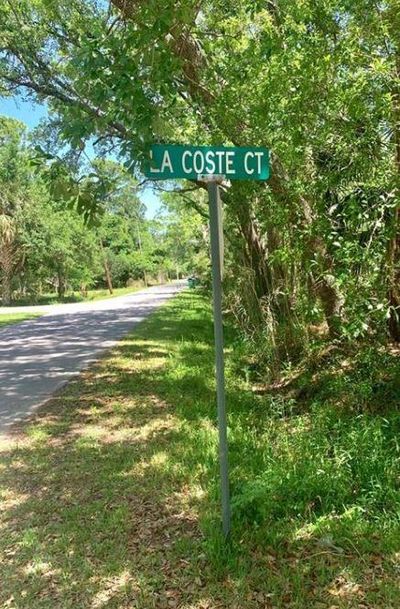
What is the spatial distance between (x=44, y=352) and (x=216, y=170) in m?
9.03

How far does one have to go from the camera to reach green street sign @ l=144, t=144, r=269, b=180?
2.68m

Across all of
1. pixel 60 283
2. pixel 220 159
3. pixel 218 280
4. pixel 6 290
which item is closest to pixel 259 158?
pixel 220 159

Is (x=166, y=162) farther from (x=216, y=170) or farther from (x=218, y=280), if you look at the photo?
(x=218, y=280)

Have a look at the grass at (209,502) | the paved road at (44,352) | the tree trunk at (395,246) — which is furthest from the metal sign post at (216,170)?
the paved road at (44,352)

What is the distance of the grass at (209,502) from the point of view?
2811mm

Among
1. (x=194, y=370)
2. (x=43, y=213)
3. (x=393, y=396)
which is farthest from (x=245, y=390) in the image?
(x=43, y=213)

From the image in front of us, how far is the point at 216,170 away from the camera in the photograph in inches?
109

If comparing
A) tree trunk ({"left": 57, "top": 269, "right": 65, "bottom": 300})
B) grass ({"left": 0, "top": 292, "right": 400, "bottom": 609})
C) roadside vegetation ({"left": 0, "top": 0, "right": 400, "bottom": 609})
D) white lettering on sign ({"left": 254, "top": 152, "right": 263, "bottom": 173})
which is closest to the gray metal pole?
white lettering on sign ({"left": 254, "top": 152, "right": 263, "bottom": 173})

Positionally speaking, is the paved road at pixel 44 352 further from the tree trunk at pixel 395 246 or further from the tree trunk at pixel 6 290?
the tree trunk at pixel 6 290

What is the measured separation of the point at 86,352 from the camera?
35.4ft

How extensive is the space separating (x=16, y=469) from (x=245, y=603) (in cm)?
263

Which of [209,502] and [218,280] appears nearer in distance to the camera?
[218,280]

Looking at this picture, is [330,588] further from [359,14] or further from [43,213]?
[43,213]

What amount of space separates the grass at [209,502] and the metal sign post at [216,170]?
1.97 ft
